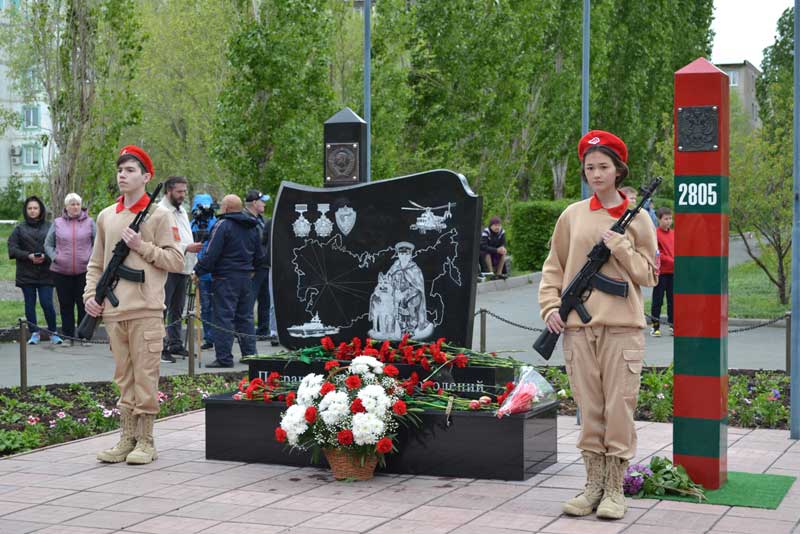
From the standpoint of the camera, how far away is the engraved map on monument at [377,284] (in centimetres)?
846

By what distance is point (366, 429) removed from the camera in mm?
7477

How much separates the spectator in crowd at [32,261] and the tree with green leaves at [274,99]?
455 centimetres

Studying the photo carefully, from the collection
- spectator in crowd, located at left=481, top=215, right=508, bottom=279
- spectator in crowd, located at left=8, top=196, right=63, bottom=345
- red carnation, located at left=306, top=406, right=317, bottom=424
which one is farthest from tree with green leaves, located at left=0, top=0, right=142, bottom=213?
red carnation, located at left=306, top=406, right=317, bottom=424

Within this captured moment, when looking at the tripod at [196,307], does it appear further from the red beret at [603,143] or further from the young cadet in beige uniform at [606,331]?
the red beret at [603,143]

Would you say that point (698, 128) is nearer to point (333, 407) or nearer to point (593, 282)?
point (593, 282)

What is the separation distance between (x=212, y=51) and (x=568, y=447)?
27.6m

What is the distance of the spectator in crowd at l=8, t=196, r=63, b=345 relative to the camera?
15.9 m

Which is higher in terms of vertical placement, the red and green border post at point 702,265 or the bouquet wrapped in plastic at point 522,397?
the red and green border post at point 702,265

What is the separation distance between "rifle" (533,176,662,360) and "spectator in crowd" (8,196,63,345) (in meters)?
10.7

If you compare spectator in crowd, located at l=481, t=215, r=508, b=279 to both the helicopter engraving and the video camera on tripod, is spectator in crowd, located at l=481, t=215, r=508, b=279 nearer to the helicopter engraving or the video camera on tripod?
the video camera on tripod

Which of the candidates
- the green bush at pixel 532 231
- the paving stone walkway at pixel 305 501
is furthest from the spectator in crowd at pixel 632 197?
the green bush at pixel 532 231

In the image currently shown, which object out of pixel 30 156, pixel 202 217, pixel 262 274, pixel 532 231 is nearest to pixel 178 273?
pixel 262 274

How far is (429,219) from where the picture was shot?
8.44m

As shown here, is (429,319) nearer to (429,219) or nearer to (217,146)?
(429,219)
